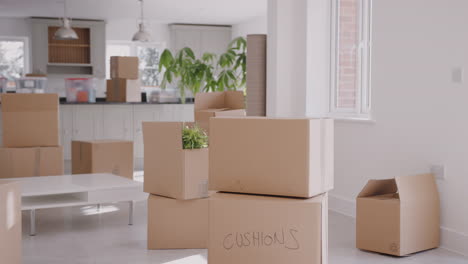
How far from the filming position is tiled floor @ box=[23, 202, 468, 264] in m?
3.58

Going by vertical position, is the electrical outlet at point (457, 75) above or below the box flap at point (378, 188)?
above

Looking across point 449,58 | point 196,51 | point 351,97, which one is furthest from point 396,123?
point 196,51

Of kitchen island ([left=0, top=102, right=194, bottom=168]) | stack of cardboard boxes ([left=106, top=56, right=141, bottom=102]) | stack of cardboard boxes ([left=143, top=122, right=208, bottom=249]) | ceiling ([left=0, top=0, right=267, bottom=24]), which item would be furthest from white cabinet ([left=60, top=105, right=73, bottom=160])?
stack of cardboard boxes ([left=143, top=122, right=208, bottom=249])

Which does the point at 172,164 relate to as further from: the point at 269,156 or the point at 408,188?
the point at 269,156

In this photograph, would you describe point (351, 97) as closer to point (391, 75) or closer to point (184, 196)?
point (391, 75)

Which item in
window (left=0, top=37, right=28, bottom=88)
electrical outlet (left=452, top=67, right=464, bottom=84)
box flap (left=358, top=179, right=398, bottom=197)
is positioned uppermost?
window (left=0, top=37, right=28, bottom=88)

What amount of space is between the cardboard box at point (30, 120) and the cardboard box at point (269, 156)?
357 cm

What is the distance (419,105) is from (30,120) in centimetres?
335

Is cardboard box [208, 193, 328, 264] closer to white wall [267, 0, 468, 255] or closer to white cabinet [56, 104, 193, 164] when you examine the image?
white wall [267, 0, 468, 255]

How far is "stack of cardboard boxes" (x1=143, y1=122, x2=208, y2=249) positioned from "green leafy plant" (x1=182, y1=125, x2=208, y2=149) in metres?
0.04

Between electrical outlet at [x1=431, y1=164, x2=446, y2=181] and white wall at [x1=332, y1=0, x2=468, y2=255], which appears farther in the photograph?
electrical outlet at [x1=431, y1=164, x2=446, y2=181]

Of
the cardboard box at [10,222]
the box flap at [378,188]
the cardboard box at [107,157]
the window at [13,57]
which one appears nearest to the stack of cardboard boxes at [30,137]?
the cardboard box at [107,157]

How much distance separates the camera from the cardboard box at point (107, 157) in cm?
570

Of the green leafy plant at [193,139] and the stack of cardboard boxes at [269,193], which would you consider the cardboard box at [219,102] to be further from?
the stack of cardboard boxes at [269,193]
